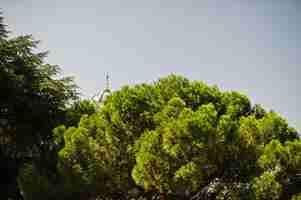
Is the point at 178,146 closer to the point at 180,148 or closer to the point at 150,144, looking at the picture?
the point at 180,148

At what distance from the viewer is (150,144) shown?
855 centimetres

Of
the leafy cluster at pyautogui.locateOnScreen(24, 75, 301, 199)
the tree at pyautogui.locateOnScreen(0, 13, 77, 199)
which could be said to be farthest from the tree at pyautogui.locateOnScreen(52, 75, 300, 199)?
the tree at pyautogui.locateOnScreen(0, 13, 77, 199)

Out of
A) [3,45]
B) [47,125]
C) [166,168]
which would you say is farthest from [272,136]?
[3,45]

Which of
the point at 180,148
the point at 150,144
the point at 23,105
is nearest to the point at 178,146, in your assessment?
the point at 180,148

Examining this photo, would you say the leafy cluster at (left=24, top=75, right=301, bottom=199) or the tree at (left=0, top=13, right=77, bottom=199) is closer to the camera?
the leafy cluster at (left=24, top=75, right=301, bottom=199)

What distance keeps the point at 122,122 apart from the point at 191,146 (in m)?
2.92

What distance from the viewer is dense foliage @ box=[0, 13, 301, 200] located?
834 cm

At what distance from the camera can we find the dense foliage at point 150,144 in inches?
328

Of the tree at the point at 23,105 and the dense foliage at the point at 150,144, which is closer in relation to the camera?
the dense foliage at the point at 150,144

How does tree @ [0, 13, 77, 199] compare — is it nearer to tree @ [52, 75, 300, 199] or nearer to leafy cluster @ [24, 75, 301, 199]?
leafy cluster @ [24, 75, 301, 199]

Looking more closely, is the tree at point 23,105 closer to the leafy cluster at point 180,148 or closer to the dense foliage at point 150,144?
the dense foliage at point 150,144

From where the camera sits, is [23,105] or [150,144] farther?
[23,105]

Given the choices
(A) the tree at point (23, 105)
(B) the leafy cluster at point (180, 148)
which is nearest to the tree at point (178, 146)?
(B) the leafy cluster at point (180, 148)

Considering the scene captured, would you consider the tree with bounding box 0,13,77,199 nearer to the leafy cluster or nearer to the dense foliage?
→ the dense foliage
